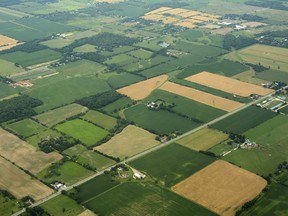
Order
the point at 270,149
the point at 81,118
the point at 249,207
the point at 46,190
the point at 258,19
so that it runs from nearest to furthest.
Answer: the point at 249,207
the point at 46,190
the point at 270,149
the point at 81,118
the point at 258,19

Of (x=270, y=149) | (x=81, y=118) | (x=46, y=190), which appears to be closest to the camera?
(x=46, y=190)

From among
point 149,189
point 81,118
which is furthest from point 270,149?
point 81,118

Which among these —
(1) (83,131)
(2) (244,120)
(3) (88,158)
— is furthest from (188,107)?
(3) (88,158)

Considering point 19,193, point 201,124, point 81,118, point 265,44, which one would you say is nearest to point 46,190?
point 19,193

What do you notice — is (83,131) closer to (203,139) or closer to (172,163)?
(172,163)

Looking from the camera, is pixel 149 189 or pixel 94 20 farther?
pixel 94 20

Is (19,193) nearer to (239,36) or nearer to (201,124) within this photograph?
(201,124)

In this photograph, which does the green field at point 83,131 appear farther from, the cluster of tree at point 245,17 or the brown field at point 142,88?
the cluster of tree at point 245,17
